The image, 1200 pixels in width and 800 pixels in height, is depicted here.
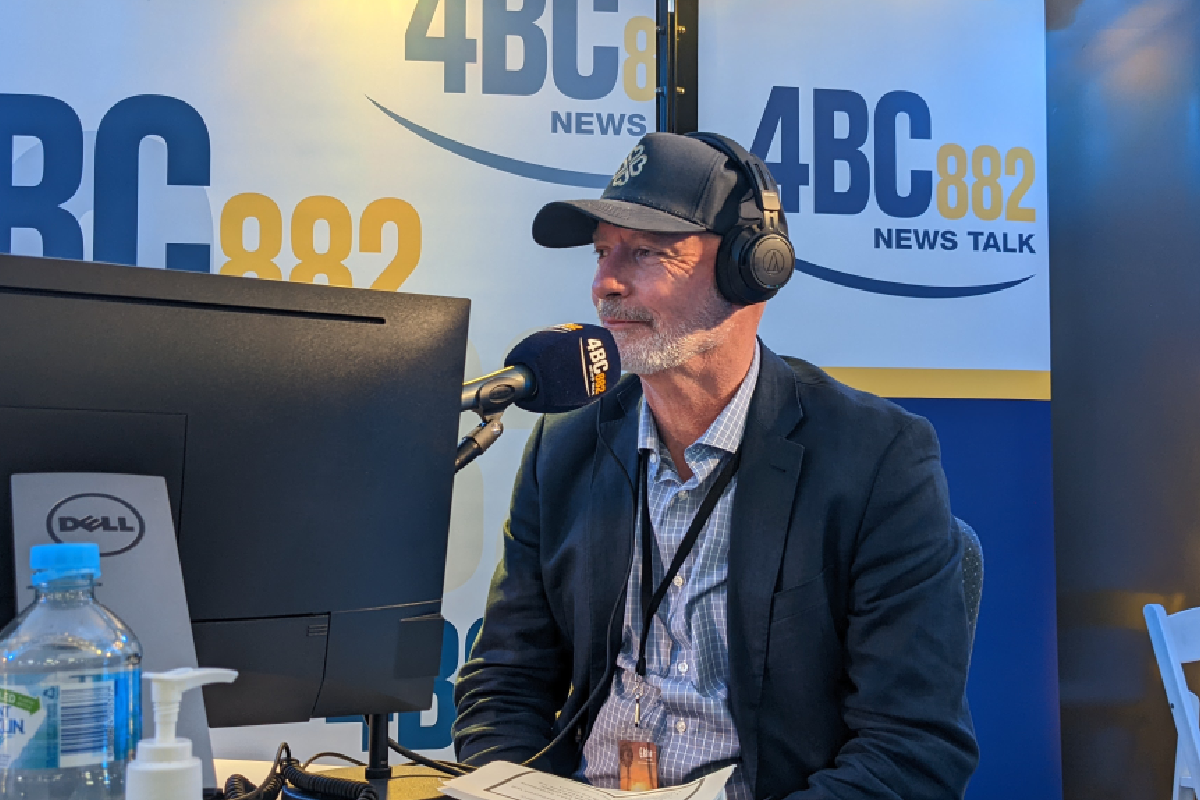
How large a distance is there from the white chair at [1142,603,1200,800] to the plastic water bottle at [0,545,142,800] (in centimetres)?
237

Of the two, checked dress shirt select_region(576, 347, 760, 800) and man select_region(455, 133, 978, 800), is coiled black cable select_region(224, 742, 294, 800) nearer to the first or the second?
man select_region(455, 133, 978, 800)

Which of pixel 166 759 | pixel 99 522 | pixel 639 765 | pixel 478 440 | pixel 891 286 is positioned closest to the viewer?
pixel 166 759

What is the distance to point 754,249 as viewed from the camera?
157cm

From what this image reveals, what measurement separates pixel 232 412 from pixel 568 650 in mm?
789

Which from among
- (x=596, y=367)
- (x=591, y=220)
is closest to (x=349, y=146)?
(x=591, y=220)

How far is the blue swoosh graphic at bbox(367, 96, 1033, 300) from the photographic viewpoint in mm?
2904

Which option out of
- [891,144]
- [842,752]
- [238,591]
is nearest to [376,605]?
[238,591]

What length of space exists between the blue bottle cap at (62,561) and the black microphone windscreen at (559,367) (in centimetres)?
54

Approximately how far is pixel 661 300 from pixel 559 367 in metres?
0.37

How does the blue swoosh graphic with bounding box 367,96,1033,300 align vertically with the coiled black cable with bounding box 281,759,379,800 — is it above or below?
above

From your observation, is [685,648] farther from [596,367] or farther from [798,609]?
[596,367]

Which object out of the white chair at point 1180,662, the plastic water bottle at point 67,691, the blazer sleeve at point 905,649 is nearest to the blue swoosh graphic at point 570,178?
the white chair at point 1180,662

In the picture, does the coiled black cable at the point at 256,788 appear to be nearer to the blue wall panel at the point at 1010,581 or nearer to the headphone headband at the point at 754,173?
the headphone headband at the point at 754,173

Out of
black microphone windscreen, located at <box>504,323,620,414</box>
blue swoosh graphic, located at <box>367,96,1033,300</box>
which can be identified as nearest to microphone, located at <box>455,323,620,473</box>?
black microphone windscreen, located at <box>504,323,620,414</box>
